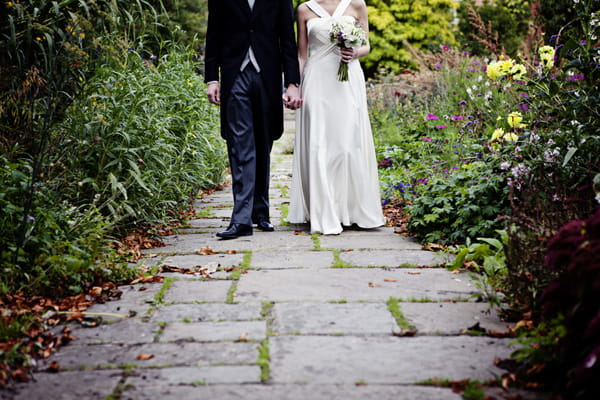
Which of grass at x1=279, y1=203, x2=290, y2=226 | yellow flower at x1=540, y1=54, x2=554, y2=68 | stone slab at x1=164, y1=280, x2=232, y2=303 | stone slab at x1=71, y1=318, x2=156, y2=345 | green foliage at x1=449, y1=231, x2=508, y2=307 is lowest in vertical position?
grass at x1=279, y1=203, x2=290, y2=226

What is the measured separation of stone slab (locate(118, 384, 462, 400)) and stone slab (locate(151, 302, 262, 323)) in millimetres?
738

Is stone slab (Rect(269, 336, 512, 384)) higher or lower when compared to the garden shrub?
lower

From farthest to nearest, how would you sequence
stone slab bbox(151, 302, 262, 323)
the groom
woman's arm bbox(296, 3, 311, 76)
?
woman's arm bbox(296, 3, 311, 76), the groom, stone slab bbox(151, 302, 262, 323)

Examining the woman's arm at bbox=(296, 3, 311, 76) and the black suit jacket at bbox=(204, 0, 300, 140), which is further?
the woman's arm at bbox=(296, 3, 311, 76)

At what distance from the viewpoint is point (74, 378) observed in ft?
7.59

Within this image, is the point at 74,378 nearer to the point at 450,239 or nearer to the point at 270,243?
the point at 270,243

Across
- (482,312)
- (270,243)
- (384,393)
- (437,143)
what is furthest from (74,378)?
(437,143)

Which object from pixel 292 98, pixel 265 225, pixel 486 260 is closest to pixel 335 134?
pixel 292 98

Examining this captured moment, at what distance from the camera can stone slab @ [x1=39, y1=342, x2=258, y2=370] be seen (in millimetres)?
2436

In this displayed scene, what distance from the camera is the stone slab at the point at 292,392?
213 cm

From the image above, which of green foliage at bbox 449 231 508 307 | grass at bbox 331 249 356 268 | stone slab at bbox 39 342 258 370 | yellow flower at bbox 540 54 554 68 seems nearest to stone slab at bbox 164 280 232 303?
stone slab at bbox 39 342 258 370

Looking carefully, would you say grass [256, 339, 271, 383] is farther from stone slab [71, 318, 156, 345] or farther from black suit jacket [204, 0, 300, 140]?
black suit jacket [204, 0, 300, 140]

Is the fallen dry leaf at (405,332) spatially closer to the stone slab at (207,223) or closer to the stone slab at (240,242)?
the stone slab at (240,242)

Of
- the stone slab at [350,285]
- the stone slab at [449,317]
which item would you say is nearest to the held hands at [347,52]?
the stone slab at [350,285]
